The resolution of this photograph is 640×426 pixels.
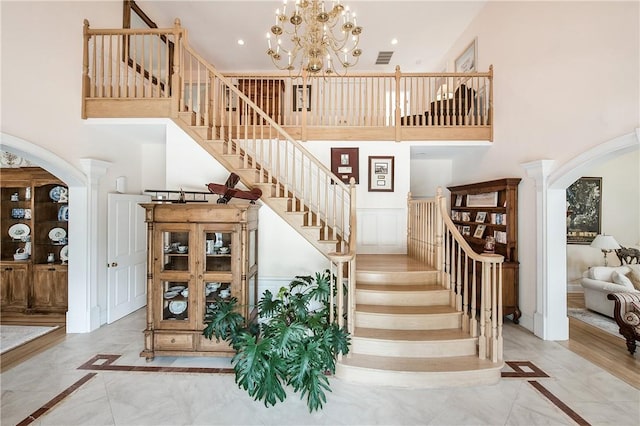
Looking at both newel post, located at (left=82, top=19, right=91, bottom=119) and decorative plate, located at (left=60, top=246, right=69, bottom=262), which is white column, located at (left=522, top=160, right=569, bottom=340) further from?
decorative plate, located at (left=60, top=246, right=69, bottom=262)

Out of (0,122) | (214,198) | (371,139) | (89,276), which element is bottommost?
(89,276)

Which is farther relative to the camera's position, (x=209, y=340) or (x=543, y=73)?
(x=543, y=73)

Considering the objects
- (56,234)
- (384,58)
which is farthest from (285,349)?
(384,58)

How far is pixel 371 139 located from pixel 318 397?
400 cm

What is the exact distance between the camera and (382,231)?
5297 mm

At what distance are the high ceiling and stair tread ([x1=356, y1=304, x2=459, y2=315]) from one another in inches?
211

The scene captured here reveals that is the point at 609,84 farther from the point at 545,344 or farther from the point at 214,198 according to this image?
the point at 214,198

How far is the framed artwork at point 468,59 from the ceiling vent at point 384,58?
1.61m

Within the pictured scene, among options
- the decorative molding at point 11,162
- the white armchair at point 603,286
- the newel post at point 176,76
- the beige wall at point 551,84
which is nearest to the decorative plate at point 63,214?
the decorative molding at point 11,162

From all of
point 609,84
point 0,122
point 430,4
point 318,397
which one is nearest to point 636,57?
point 609,84

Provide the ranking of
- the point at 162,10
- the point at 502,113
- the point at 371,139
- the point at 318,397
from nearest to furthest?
the point at 318,397, the point at 502,113, the point at 371,139, the point at 162,10

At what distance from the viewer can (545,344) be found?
3.69 metres

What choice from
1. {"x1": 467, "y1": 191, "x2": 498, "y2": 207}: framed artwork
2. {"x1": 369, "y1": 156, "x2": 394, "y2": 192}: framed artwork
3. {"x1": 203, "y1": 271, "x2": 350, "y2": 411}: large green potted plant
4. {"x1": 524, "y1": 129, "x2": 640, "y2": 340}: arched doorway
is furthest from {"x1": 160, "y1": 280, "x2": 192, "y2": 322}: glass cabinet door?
{"x1": 467, "y1": 191, "x2": 498, "y2": 207}: framed artwork

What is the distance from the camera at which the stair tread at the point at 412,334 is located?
10.1ft
